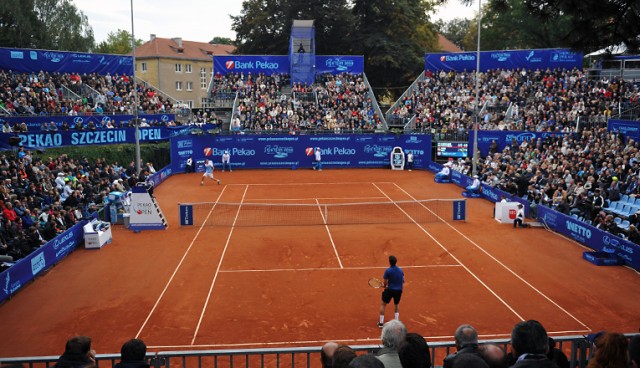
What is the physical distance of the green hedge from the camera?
32.0 meters

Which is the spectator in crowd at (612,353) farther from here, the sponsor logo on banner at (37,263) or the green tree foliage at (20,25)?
the green tree foliage at (20,25)

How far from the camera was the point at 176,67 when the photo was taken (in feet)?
252

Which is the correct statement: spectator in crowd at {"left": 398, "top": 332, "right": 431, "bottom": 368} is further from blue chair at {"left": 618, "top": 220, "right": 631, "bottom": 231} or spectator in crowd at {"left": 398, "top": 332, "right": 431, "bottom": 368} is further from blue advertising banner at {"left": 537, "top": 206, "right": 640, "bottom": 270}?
blue chair at {"left": 618, "top": 220, "right": 631, "bottom": 231}

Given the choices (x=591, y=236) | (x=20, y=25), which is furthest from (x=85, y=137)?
(x=20, y=25)

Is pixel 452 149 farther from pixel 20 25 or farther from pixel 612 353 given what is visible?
pixel 20 25

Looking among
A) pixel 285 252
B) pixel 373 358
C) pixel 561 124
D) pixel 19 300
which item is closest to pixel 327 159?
pixel 561 124

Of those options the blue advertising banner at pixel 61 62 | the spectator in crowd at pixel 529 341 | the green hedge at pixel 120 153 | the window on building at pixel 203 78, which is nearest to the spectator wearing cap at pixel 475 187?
the green hedge at pixel 120 153

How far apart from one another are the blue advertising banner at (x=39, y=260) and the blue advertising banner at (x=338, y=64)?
3436 cm

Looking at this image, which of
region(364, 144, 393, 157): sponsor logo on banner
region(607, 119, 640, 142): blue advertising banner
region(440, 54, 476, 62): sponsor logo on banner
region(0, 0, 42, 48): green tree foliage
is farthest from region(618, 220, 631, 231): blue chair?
region(0, 0, 42, 48): green tree foliage

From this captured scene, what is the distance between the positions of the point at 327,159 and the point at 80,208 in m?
22.7

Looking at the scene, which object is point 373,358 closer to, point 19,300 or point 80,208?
point 19,300

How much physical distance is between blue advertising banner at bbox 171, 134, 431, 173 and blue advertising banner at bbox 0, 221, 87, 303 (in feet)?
67.7

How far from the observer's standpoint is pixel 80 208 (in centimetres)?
2238

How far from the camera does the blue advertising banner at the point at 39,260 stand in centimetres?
1427
